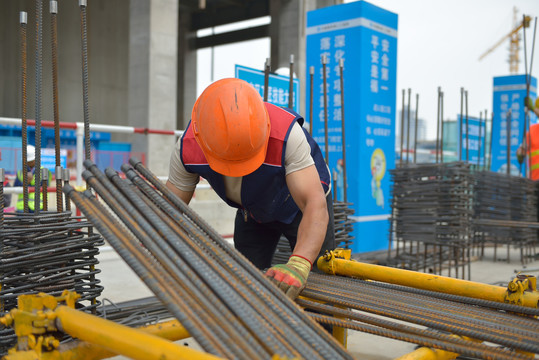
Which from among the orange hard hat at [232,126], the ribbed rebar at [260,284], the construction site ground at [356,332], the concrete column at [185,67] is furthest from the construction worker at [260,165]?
the concrete column at [185,67]

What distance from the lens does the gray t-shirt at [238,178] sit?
8.07 feet

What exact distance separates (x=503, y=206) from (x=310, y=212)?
6.23m

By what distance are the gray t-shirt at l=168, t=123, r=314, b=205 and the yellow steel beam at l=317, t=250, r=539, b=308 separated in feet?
1.78

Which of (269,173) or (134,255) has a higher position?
(269,173)

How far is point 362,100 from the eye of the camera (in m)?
7.00

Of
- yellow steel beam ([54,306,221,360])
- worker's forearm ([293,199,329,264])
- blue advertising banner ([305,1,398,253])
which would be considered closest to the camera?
yellow steel beam ([54,306,221,360])

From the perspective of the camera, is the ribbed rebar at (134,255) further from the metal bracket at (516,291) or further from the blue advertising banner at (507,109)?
the blue advertising banner at (507,109)

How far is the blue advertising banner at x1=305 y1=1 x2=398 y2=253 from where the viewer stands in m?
7.03

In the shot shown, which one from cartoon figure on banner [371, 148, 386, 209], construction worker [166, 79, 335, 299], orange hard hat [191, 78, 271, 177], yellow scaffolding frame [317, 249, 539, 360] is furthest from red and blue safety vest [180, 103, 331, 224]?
cartoon figure on banner [371, 148, 386, 209]

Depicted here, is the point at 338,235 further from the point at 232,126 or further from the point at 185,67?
the point at 185,67

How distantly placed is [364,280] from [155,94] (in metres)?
10.4

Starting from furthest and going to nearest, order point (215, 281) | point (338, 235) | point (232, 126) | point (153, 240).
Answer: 1. point (338, 235)
2. point (232, 126)
3. point (153, 240)
4. point (215, 281)

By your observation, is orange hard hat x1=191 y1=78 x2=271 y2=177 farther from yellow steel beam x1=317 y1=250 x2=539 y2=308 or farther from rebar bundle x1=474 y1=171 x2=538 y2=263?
rebar bundle x1=474 y1=171 x2=538 y2=263

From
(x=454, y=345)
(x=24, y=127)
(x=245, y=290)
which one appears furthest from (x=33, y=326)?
(x=454, y=345)
